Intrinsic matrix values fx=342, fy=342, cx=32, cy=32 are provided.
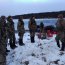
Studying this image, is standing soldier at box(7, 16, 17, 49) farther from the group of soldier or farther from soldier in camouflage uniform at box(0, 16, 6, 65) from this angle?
soldier in camouflage uniform at box(0, 16, 6, 65)

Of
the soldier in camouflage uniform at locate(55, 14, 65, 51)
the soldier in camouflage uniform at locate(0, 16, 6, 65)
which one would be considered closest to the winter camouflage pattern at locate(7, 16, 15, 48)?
the soldier in camouflage uniform at locate(0, 16, 6, 65)

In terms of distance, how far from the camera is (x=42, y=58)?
58.0 feet

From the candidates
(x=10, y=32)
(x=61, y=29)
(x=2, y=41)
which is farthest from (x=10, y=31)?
(x=61, y=29)

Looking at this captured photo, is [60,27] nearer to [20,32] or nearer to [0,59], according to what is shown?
[20,32]

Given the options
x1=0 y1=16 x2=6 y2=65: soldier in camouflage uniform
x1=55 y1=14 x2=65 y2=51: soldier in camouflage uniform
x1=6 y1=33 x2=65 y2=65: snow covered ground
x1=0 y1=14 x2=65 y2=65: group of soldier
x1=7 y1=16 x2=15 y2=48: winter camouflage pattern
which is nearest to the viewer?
x1=0 y1=16 x2=6 y2=65: soldier in camouflage uniform

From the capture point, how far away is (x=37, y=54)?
1817 cm

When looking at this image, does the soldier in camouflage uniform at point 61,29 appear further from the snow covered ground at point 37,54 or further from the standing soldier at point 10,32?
the standing soldier at point 10,32

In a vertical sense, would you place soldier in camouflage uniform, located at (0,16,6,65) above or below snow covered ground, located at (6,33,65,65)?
above

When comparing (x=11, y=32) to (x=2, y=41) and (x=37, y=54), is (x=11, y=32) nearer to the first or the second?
(x=2, y=41)

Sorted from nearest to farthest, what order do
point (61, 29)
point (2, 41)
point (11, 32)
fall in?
point (2, 41)
point (61, 29)
point (11, 32)

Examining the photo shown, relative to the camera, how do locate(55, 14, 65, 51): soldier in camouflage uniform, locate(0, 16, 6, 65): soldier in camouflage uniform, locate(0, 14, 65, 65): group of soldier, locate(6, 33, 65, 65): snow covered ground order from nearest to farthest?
locate(0, 16, 6, 65): soldier in camouflage uniform, locate(6, 33, 65, 65): snow covered ground, locate(0, 14, 65, 65): group of soldier, locate(55, 14, 65, 51): soldier in camouflage uniform

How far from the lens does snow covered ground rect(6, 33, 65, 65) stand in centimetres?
1725

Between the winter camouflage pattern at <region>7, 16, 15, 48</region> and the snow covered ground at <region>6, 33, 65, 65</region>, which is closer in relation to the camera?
the snow covered ground at <region>6, 33, 65, 65</region>

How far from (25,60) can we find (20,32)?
8.96ft
